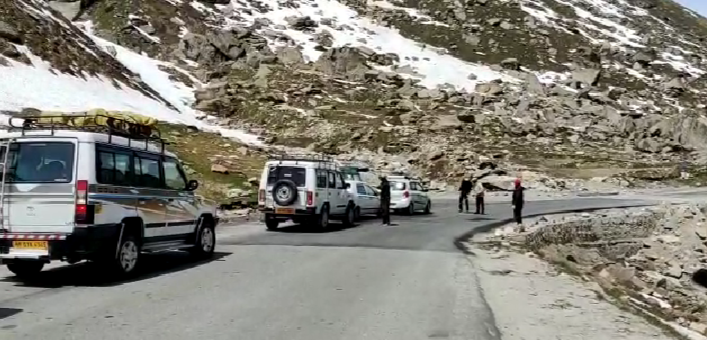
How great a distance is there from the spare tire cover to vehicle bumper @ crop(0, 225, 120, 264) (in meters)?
11.2

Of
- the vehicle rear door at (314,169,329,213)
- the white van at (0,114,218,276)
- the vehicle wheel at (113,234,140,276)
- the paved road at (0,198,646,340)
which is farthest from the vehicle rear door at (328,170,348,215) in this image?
the white van at (0,114,218,276)

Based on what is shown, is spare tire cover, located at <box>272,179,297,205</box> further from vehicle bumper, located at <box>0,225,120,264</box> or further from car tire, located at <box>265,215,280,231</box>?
vehicle bumper, located at <box>0,225,120,264</box>

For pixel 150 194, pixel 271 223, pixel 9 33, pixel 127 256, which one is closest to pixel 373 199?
pixel 271 223

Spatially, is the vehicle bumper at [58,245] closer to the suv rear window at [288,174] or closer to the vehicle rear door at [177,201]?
the vehicle rear door at [177,201]

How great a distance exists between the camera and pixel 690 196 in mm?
44812

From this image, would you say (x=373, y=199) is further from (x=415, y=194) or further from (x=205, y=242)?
(x=205, y=242)

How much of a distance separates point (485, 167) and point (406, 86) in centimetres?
2217

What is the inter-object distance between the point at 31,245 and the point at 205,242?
14.4 ft

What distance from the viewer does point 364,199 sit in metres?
29.7

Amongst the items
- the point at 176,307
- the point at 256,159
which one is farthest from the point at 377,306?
the point at 256,159

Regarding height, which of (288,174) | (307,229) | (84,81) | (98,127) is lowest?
(307,229)

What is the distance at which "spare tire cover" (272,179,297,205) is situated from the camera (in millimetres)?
22781

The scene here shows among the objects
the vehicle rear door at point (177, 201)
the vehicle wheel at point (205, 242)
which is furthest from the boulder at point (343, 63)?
the vehicle rear door at point (177, 201)

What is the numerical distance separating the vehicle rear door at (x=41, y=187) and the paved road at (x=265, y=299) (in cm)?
95
